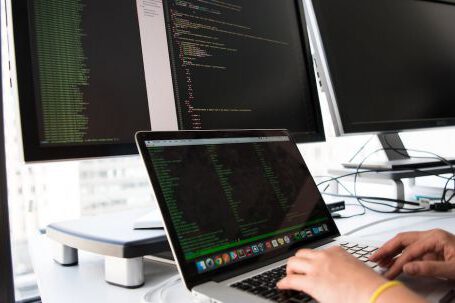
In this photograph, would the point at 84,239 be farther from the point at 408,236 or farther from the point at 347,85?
the point at 347,85

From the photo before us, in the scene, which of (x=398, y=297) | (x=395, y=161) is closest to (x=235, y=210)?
(x=398, y=297)

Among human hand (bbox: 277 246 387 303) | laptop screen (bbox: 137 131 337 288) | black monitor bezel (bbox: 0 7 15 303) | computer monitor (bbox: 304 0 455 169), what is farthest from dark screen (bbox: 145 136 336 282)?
computer monitor (bbox: 304 0 455 169)

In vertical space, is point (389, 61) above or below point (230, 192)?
above

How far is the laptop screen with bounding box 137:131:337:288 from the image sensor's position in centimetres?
51

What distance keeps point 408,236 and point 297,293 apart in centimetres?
25

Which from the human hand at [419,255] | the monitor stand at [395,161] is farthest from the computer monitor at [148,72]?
the human hand at [419,255]

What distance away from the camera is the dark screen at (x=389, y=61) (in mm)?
1018

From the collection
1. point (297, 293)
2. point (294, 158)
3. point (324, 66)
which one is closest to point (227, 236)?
point (297, 293)

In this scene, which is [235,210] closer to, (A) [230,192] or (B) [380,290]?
(A) [230,192]

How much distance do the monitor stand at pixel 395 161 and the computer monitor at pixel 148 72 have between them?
9.8 inches

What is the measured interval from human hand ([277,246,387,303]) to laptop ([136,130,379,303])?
0.02m

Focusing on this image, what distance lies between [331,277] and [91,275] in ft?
1.26

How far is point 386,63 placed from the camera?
1.09m

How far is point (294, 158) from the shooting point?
732 mm
